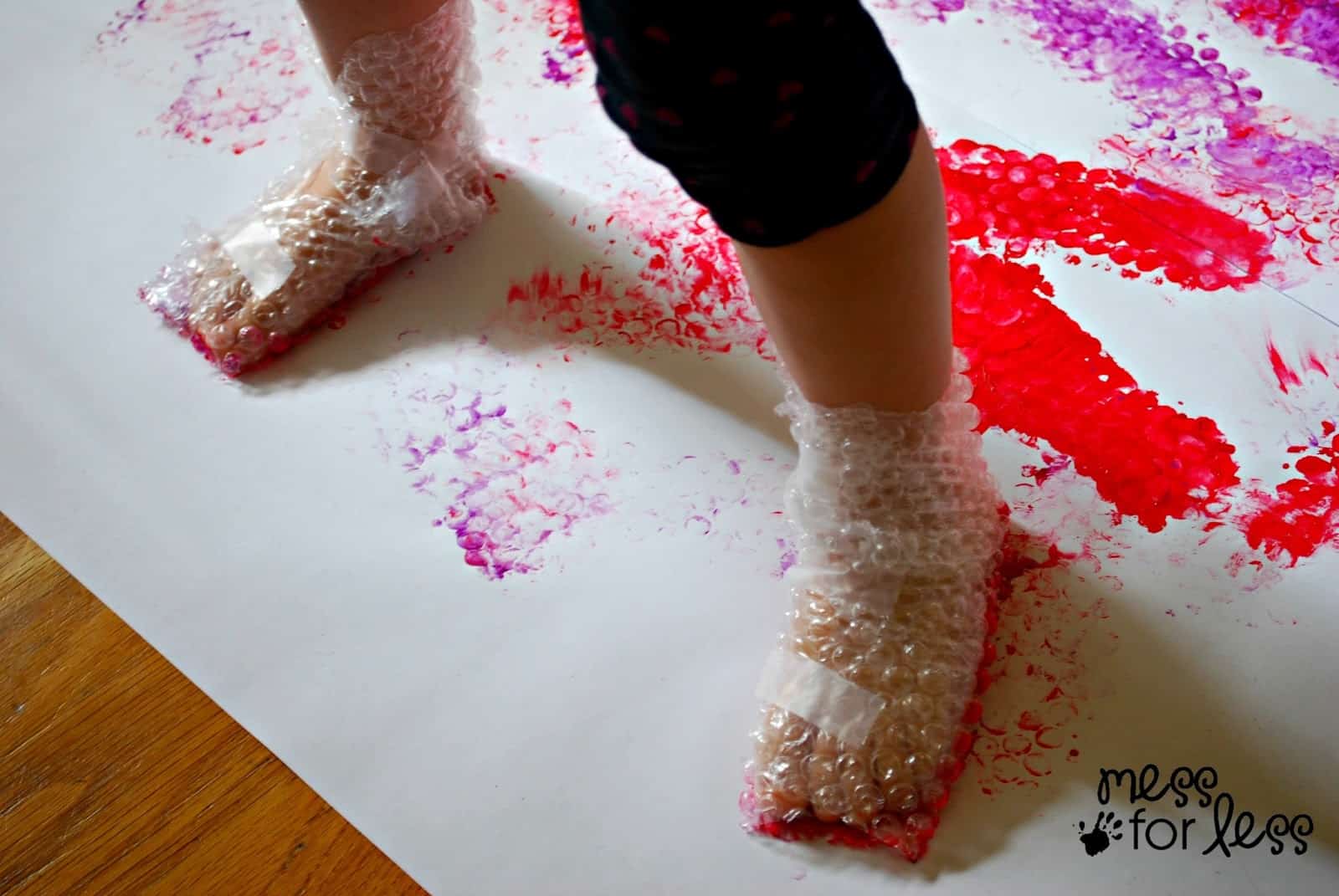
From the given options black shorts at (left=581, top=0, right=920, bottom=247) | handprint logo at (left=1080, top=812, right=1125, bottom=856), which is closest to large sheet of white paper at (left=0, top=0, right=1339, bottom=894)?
handprint logo at (left=1080, top=812, right=1125, bottom=856)

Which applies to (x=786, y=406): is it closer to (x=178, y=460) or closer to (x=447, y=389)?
(x=447, y=389)

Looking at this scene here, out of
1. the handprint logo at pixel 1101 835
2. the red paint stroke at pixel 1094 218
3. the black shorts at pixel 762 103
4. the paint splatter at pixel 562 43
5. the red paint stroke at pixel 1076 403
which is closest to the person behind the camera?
the black shorts at pixel 762 103

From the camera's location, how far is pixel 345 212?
949mm

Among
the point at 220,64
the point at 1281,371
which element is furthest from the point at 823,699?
the point at 220,64

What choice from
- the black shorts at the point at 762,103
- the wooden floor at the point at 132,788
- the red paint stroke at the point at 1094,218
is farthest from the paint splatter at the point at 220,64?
the black shorts at the point at 762,103

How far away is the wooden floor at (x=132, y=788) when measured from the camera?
76 cm

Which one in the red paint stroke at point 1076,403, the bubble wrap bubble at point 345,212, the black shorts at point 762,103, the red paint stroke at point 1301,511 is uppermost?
the black shorts at point 762,103

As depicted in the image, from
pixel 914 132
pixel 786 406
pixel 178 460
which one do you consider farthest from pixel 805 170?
pixel 178 460

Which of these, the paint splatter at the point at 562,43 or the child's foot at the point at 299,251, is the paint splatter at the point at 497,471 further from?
the paint splatter at the point at 562,43

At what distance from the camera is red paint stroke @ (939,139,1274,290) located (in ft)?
2.99

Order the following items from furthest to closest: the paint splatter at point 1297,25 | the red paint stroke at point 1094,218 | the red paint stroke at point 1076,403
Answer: the paint splatter at point 1297,25, the red paint stroke at point 1094,218, the red paint stroke at point 1076,403

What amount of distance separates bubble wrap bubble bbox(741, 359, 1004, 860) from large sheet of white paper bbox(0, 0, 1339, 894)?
0.03 m

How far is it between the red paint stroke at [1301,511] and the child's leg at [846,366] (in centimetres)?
17

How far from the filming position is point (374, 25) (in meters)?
0.88
